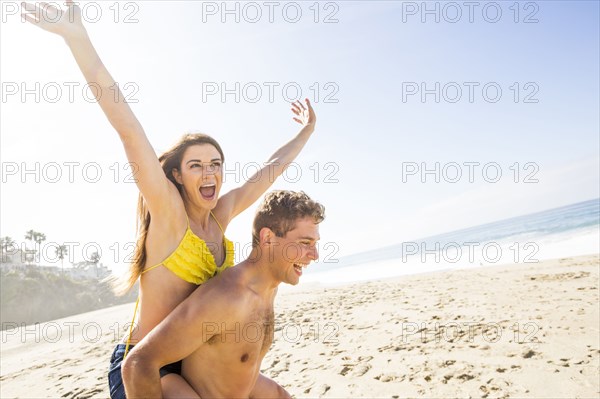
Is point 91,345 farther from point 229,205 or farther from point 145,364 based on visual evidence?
point 145,364

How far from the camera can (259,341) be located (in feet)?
8.36

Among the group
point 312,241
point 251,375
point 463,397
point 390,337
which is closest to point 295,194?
point 312,241

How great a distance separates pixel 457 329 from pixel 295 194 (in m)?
5.61

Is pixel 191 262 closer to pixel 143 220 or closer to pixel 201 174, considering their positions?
pixel 143 220

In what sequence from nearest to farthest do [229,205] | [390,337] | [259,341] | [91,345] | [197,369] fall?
[197,369] < [259,341] < [229,205] < [390,337] < [91,345]

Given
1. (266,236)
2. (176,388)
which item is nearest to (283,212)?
(266,236)

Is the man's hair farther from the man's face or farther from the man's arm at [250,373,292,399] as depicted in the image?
the man's arm at [250,373,292,399]

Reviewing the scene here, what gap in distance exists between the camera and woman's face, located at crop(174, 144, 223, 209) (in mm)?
2652

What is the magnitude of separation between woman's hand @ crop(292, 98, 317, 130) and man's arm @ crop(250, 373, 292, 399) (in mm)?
2659

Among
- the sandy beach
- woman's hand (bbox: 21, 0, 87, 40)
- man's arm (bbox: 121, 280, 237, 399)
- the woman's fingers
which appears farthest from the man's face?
the sandy beach

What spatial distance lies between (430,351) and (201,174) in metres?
4.82

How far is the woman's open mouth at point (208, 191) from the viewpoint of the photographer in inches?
107

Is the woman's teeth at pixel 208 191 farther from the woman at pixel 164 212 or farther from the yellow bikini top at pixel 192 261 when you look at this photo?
the yellow bikini top at pixel 192 261

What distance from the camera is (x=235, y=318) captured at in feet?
7.54
